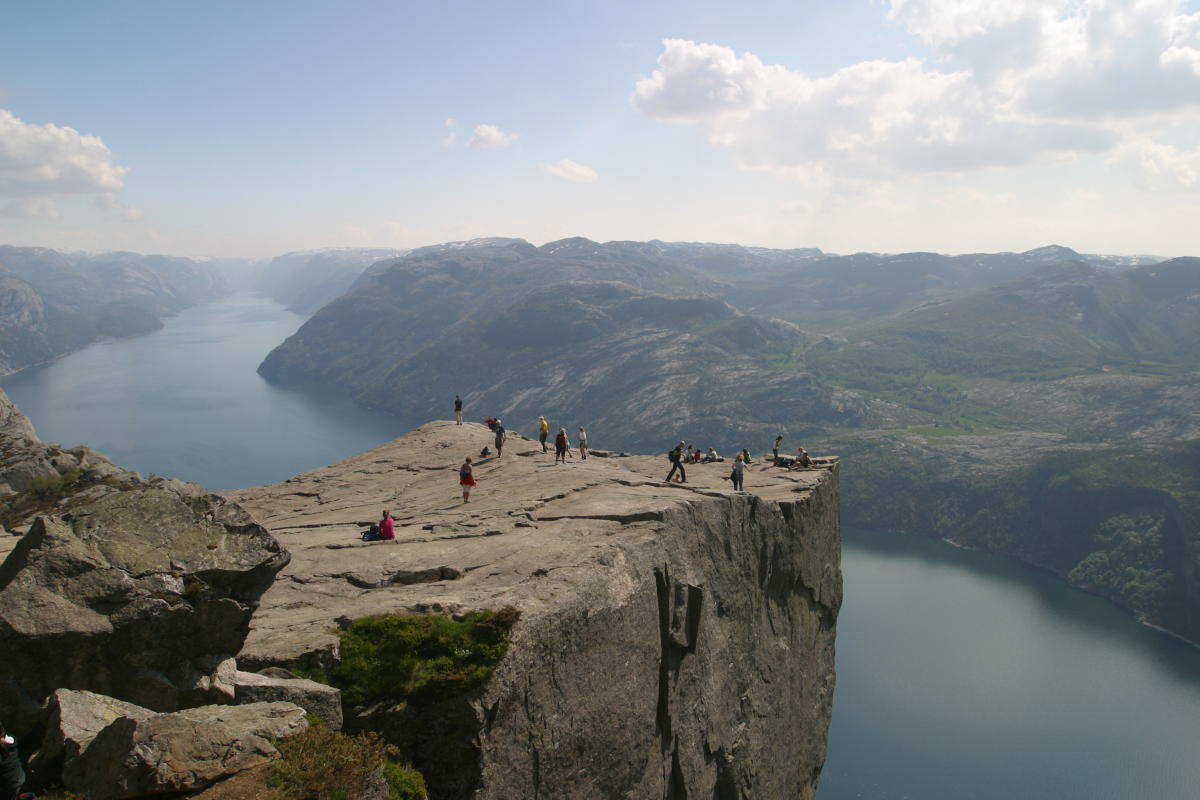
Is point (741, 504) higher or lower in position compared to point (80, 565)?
lower

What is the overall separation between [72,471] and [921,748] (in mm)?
110888

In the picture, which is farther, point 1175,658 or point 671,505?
point 1175,658

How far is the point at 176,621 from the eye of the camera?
50.3ft

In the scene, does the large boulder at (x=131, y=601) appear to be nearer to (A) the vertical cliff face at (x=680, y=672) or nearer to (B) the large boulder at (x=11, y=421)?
(A) the vertical cliff face at (x=680, y=672)

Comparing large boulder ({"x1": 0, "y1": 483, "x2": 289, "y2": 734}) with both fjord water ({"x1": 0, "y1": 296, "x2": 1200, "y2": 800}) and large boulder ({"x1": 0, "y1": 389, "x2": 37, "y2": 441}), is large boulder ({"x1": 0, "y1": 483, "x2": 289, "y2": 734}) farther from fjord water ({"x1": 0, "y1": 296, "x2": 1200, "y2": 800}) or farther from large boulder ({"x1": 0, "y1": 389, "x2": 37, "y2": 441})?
large boulder ({"x1": 0, "y1": 389, "x2": 37, "y2": 441})

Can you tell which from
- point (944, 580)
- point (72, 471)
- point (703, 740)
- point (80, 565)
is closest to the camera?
point (80, 565)

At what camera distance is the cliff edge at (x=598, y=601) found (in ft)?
65.6

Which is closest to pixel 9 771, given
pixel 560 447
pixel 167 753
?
pixel 167 753

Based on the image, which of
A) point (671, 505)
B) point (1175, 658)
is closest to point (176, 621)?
point (671, 505)

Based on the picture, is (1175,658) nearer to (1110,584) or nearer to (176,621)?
(1110,584)

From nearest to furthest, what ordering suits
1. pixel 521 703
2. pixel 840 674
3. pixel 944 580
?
pixel 521 703, pixel 840 674, pixel 944 580

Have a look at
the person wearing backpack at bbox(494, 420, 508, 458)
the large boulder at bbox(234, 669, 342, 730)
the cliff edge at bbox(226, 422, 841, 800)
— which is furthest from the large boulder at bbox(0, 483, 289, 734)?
the person wearing backpack at bbox(494, 420, 508, 458)

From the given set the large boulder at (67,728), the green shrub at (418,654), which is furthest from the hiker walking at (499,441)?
the large boulder at (67,728)

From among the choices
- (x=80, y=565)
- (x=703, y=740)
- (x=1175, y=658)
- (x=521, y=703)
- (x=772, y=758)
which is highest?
(x=80, y=565)
